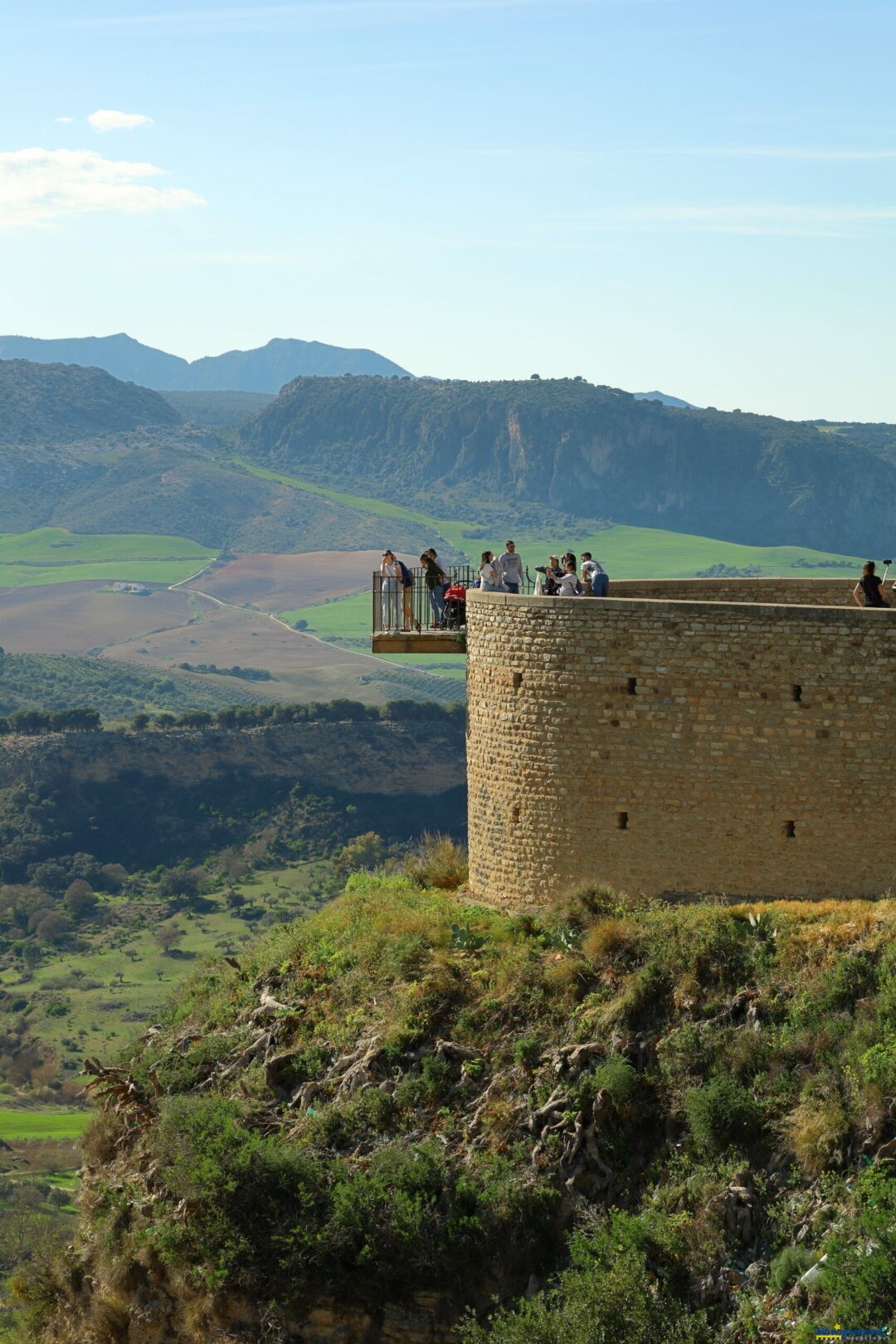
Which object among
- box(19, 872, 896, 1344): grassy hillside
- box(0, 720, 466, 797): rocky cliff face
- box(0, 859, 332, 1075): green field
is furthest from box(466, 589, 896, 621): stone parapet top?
box(0, 720, 466, 797): rocky cliff face

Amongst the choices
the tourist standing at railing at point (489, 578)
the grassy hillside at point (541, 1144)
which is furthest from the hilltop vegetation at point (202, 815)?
the grassy hillside at point (541, 1144)

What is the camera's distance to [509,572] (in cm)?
2655

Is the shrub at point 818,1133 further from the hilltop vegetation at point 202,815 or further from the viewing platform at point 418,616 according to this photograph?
the hilltop vegetation at point 202,815

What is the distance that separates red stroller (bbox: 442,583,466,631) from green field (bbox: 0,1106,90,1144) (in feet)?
180

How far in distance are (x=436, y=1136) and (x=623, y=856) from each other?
14.1 ft

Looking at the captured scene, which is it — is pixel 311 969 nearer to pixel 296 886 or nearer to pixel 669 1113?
pixel 669 1113

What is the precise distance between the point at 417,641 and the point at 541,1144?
8764 millimetres

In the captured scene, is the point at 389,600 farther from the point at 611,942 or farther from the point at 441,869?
the point at 611,942

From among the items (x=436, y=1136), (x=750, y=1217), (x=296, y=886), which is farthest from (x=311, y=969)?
(x=296, y=886)

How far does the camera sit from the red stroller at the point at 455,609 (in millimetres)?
27094

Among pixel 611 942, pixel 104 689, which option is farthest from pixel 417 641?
pixel 104 689

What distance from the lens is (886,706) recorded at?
21.4 metres

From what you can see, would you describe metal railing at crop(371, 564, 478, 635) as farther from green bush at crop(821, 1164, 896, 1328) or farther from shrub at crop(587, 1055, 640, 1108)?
green bush at crop(821, 1164, 896, 1328)

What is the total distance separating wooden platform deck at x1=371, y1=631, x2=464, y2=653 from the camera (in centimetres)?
2675
